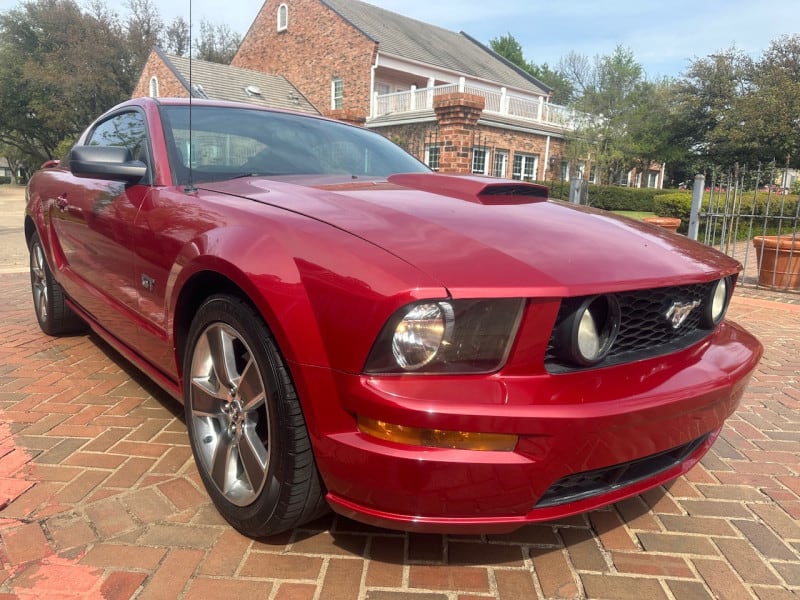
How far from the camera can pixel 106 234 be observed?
112 inches

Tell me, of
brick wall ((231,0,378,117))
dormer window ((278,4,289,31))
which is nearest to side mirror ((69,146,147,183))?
brick wall ((231,0,378,117))

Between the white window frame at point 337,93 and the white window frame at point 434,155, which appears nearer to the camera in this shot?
the white window frame at point 434,155

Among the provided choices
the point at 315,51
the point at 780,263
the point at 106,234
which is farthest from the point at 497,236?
the point at 315,51

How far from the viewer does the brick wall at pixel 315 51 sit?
2500 cm

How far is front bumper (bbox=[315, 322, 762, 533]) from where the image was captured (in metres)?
1.46

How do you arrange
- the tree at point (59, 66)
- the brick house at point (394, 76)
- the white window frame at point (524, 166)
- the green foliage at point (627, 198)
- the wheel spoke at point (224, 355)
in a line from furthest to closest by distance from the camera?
the tree at point (59, 66) < the green foliage at point (627, 198) < the white window frame at point (524, 166) < the brick house at point (394, 76) < the wheel spoke at point (224, 355)

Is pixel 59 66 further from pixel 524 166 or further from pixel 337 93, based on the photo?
pixel 524 166

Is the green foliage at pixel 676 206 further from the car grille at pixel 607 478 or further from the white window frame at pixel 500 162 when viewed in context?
the car grille at pixel 607 478

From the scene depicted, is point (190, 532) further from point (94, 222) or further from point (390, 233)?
point (94, 222)

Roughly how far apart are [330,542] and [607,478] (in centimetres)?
94

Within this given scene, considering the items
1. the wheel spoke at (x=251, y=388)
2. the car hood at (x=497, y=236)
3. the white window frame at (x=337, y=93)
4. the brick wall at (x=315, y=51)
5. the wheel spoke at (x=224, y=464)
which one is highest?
the brick wall at (x=315, y=51)

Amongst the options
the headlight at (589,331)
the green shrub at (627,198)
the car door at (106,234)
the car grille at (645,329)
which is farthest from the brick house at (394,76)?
the headlight at (589,331)

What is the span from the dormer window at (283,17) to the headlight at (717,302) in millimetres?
30026

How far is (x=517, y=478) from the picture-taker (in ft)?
4.91
